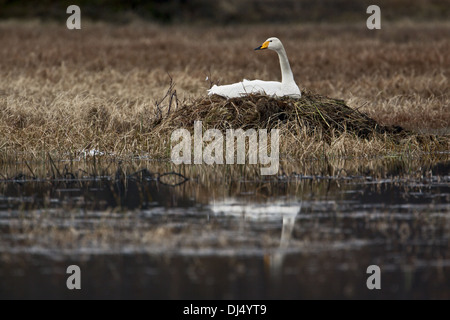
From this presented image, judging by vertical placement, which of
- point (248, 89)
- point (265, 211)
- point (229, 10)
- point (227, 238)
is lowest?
point (227, 238)

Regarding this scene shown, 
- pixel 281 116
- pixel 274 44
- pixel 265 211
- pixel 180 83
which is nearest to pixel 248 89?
pixel 281 116

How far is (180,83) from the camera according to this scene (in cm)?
1933

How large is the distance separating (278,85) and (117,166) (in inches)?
117

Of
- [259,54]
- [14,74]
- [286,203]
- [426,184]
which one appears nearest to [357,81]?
[259,54]

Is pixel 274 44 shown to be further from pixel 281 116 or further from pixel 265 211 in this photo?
pixel 265 211

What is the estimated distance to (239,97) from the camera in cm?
1303

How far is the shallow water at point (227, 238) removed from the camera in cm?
566

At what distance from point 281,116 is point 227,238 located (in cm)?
612

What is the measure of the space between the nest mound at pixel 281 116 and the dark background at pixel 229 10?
37273 mm

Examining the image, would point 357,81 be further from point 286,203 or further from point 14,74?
point 286,203

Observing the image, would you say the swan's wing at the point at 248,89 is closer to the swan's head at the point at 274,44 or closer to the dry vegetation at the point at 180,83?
the dry vegetation at the point at 180,83

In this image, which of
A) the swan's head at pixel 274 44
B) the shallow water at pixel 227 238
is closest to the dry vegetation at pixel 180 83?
the swan's head at pixel 274 44

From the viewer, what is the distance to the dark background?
51.8 m

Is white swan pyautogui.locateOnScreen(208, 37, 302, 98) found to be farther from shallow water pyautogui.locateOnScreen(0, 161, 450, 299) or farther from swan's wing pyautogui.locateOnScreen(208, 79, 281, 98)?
shallow water pyautogui.locateOnScreen(0, 161, 450, 299)
